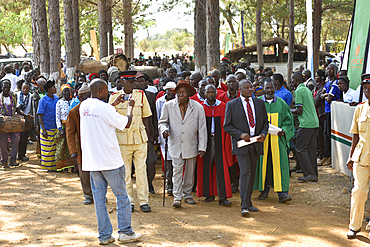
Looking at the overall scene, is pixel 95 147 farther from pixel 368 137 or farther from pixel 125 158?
pixel 368 137

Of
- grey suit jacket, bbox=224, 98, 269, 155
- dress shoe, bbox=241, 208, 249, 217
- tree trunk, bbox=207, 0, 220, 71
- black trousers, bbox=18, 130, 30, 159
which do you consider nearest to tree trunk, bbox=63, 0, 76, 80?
tree trunk, bbox=207, 0, 220, 71

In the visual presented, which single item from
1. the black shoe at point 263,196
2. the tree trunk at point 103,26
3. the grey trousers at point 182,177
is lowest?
the black shoe at point 263,196

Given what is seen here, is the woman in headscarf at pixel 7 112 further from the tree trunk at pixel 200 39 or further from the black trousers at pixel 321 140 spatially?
the tree trunk at pixel 200 39

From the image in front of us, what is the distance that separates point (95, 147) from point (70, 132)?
6.49 feet

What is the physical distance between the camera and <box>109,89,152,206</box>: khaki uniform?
634 centimetres

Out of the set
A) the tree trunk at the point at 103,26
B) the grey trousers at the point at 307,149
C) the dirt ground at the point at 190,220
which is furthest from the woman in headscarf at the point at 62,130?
the tree trunk at the point at 103,26

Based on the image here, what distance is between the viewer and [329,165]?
976 centimetres

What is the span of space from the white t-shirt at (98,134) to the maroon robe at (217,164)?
2.40 metres

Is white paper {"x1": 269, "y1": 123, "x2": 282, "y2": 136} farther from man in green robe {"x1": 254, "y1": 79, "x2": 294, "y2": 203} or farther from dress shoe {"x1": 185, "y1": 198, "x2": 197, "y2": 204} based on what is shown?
dress shoe {"x1": 185, "y1": 198, "x2": 197, "y2": 204}

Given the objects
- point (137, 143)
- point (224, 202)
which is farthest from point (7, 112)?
point (224, 202)

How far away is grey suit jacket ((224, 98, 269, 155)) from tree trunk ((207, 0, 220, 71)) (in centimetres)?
692

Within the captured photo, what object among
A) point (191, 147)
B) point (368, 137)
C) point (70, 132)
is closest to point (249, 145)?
point (191, 147)

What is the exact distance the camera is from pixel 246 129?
6.41 metres

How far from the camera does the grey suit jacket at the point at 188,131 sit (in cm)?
683
